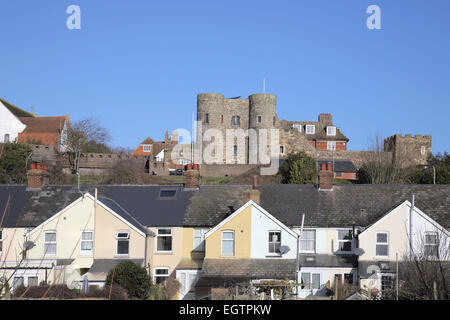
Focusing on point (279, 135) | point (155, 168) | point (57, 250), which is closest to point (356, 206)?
point (57, 250)

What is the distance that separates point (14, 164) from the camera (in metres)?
56.9

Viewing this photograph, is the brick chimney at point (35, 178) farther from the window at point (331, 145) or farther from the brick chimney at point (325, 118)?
the brick chimney at point (325, 118)

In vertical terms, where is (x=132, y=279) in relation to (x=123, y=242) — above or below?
below

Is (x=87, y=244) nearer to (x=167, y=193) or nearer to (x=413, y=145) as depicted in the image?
(x=167, y=193)

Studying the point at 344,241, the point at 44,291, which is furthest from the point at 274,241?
the point at 44,291

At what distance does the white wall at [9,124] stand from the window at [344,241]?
51879 millimetres

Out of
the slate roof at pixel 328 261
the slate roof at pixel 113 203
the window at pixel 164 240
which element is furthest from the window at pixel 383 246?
the window at pixel 164 240

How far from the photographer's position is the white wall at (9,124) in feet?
238

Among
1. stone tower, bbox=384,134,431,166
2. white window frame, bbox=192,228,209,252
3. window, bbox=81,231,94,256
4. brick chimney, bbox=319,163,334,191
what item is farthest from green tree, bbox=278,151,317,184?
window, bbox=81,231,94,256

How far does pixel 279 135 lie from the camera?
7988cm

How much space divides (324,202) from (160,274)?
9.25 metres

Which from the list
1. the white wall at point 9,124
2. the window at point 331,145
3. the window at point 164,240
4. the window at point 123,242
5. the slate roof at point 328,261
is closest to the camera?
the slate roof at point 328,261

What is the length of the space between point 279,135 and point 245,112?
5339mm
